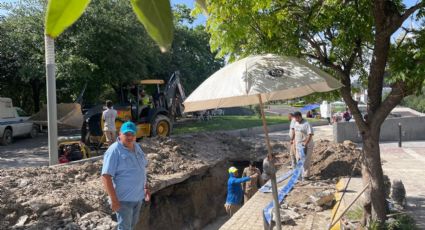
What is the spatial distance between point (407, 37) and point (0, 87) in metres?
22.4

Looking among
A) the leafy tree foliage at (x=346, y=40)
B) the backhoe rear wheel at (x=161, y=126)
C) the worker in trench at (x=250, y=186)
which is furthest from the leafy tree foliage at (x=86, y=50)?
the leafy tree foliage at (x=346, y=40)

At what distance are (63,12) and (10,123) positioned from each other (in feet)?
65.1

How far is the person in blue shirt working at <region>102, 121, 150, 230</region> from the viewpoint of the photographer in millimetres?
4969

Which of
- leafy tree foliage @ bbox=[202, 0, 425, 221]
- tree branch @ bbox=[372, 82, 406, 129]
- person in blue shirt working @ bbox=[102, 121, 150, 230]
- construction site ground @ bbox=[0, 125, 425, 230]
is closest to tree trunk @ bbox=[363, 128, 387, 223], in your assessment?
leafy tree foliage @ bbox=[202, 0, 425, 221]

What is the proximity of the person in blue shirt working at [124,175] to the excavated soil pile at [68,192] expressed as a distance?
9.26 ft

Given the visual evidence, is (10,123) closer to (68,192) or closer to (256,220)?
(68,192)

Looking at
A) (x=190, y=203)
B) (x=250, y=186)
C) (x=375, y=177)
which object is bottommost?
(x=190, y=203)

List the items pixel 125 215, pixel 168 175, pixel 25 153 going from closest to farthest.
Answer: pixel 125 215 < pixel 168 175 < pixel 25 153

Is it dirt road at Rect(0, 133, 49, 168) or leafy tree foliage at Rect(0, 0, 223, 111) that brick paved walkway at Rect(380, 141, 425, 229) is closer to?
leafy tree foliage at Rect(0, 0, 223, 111)

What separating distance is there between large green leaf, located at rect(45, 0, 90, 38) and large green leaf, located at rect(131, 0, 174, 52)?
70mm

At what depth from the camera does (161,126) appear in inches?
671

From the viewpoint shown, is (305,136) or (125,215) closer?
(125,215)

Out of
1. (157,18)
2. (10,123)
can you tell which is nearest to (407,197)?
(157,18)

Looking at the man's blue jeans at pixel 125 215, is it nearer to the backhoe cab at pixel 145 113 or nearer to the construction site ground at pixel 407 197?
the construction site ground at pixel 407 197
